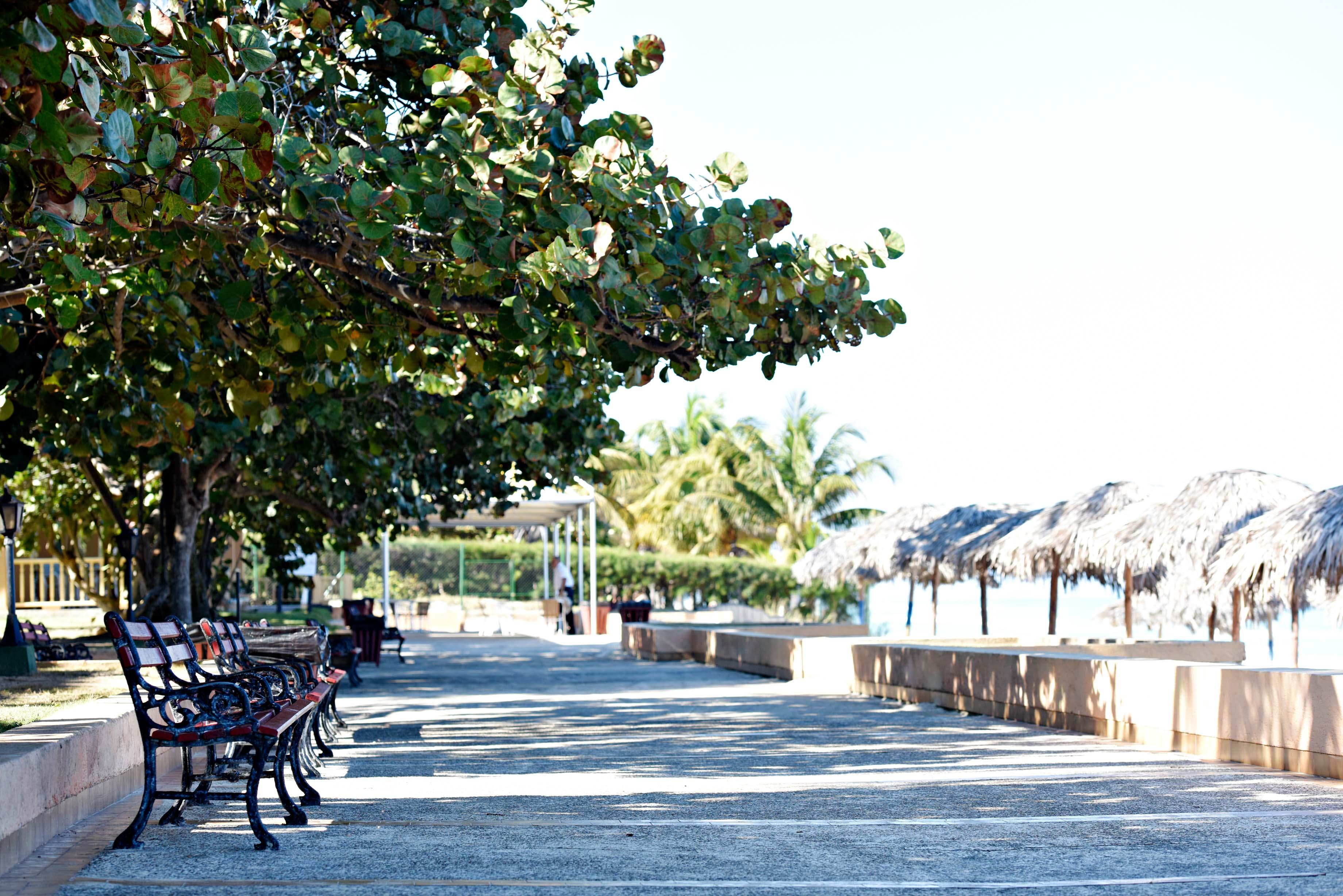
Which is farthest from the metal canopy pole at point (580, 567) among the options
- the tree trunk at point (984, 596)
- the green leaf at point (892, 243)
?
the green leaf at point (892, 243)

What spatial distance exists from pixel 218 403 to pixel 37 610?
63.7 ft

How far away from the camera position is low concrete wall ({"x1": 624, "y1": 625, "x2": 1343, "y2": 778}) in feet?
25.2

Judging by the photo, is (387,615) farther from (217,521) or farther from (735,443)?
(217,521)

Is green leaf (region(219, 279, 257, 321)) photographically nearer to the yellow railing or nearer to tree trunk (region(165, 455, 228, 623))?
tree trunk (region(165, 455, 228, 623))

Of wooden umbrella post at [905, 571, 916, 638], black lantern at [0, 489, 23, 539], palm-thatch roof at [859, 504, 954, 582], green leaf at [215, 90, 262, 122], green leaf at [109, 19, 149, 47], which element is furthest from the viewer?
wooden umbrella post at [905, 571, 916, 638]

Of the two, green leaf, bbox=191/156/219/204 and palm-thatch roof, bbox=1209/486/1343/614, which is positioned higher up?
green leaf, bbox=191/156/219/204

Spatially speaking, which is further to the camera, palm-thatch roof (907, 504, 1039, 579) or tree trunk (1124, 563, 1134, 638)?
palm-thatch roof (907, 504, 1039, 579)

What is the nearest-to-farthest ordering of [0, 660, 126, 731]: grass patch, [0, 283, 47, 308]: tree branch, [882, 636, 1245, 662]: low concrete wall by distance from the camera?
[0, 283, 47, 308]: tree branch < [0, 660, 126, 731]: grass patch < [882, 636, 1245, 662]: low concrete wall

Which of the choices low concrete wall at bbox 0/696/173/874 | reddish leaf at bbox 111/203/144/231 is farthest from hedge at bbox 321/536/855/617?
reddish leaf at bbox 111/203/144/231

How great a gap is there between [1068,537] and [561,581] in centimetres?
1754

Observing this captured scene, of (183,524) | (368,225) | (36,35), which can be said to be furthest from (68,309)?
(183,524)

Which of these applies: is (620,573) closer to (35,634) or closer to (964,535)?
(964,535)

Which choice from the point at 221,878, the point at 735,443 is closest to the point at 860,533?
the point at 735,443

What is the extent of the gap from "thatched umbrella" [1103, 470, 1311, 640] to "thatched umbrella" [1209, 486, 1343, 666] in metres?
1.03
